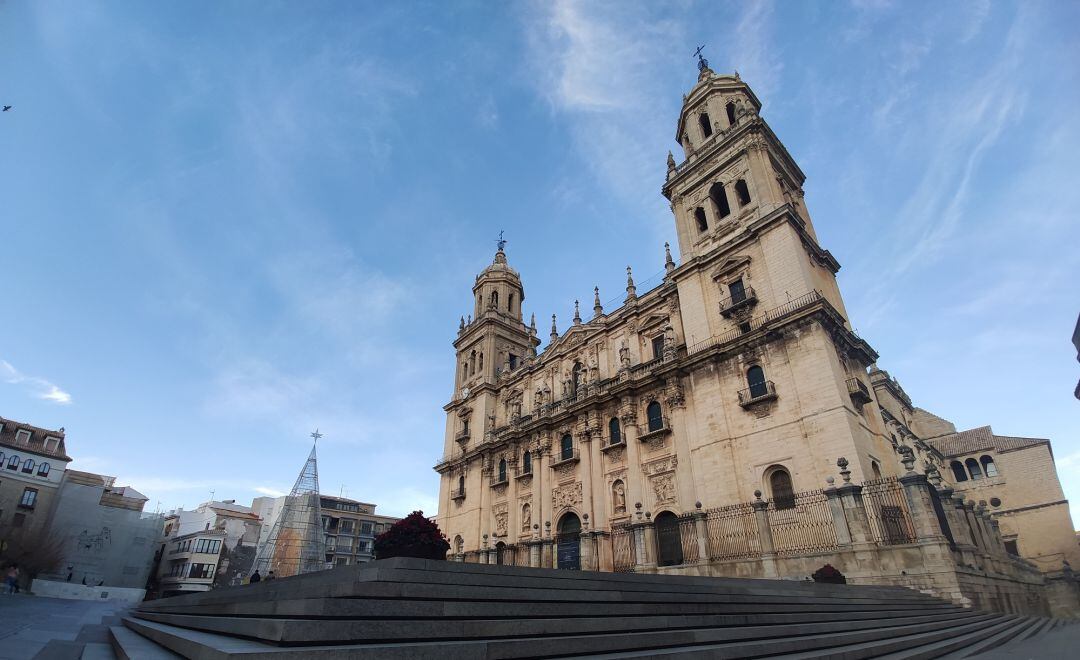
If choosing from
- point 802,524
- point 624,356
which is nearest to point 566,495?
point 624,356

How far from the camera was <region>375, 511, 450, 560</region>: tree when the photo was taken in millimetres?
20062

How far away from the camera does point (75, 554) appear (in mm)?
40031

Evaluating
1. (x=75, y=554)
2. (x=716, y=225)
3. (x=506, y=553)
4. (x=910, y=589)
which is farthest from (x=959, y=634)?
(x=75, y=554)

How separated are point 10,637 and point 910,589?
18.0 meters

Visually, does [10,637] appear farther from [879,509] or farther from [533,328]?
[533,328]

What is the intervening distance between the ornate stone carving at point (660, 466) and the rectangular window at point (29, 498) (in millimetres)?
46772

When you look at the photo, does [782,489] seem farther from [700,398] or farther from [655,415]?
[655,415]

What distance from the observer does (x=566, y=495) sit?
25016 mm

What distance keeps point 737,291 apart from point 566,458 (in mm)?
11872

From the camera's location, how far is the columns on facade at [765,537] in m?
15.4

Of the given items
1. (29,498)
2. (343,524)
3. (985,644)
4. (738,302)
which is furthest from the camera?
(343,524)

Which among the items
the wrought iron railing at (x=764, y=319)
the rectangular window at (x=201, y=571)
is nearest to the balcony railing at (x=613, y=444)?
the wrought iron railing at (x=764, y=319)

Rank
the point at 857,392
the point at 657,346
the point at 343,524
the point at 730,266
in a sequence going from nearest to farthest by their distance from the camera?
the point at 857,392 → the point at 730,266 → the point at 657,346 → the point at 343,524

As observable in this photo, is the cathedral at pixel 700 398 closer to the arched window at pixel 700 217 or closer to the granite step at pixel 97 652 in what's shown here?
the arched window at pixel 700 217
